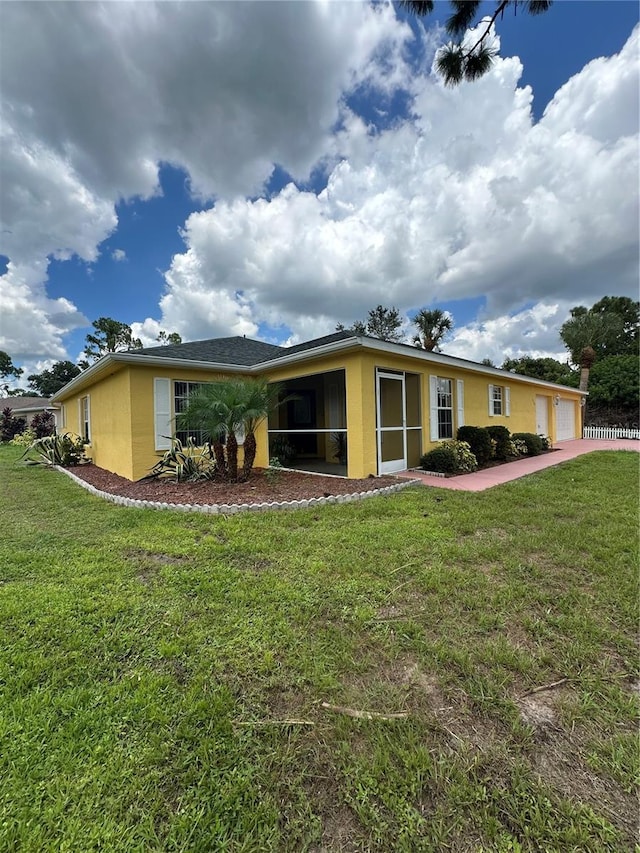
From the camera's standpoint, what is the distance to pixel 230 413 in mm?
6934

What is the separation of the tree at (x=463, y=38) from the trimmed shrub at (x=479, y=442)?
24.1ft

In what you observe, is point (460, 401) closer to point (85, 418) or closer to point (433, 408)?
point (433, 408)

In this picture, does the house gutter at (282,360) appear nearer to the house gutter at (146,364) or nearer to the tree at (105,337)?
the house gutter at (146,364)

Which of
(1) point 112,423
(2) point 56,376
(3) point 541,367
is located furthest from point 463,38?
(2) point 56,376

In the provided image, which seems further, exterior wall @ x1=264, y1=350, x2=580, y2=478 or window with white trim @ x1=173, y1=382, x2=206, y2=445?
window with white trim @ x1=173, y1=382, x2=206, y2=445

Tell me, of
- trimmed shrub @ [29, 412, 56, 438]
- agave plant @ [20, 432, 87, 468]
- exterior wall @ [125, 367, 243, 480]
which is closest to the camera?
exterior wall @ [125, 367, 243, 480]

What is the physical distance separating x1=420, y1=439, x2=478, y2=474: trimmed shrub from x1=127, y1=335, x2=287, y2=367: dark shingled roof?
16.1 ft

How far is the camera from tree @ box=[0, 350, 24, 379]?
44472 mm

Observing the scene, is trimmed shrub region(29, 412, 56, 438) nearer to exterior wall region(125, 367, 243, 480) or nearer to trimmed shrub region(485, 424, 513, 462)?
exterior wall region(125, 367, 243, 480)

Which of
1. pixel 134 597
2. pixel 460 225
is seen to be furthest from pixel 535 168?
pixel 134 597

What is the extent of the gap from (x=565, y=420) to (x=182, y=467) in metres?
19.8

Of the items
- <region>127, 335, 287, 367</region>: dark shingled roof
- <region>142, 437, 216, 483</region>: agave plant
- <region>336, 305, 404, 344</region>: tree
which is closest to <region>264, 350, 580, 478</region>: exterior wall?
<region>127, 335, 287, 367</region>: dark shingled roof

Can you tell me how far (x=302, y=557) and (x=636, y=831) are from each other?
2.81 meters

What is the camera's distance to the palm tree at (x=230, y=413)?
6941 millimetres
